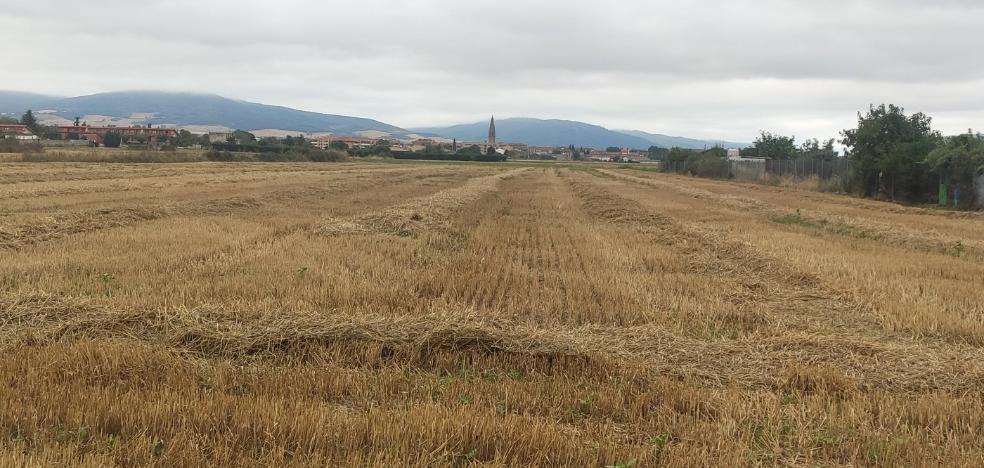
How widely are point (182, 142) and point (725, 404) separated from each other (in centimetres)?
12554

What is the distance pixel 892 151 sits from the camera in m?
37.1

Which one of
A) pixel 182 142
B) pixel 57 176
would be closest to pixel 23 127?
pixel 182 142

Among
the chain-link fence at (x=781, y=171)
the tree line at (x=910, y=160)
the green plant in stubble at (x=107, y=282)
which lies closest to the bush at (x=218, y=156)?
the chain-link fence at (x=781, y=171)

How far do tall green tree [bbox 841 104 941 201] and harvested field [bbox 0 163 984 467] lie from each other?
2394 cm

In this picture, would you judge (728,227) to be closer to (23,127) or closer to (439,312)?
(439,312)

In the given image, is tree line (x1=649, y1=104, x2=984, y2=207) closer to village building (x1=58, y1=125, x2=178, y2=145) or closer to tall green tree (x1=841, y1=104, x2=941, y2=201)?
tall green tree (x1=841, y1=104, x2=941, y2=201)

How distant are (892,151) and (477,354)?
38864mm

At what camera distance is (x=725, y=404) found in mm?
5316

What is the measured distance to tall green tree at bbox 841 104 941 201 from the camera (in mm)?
35219

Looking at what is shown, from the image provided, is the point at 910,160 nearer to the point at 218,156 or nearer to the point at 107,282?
Answer: the point at 107,282

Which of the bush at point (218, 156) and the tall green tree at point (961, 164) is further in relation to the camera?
the bush at point (218, 156)

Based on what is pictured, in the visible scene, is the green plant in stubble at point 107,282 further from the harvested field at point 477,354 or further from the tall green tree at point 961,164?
the tall green tree at point 961,164

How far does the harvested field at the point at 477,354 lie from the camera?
442 centimetres

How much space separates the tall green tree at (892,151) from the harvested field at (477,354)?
2394 centimetres
